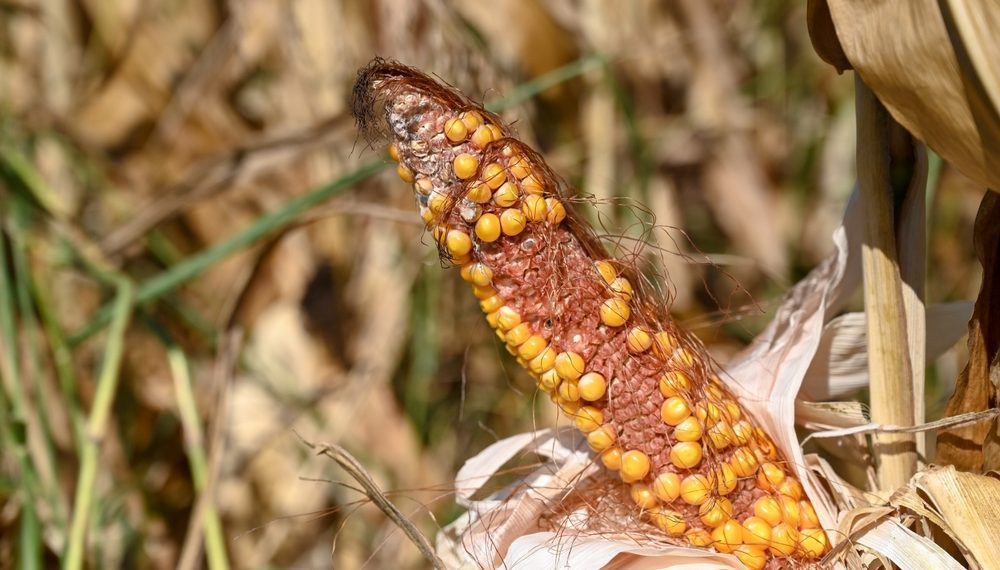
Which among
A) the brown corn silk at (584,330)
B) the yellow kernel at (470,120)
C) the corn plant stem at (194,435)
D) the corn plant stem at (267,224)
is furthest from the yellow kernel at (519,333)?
the corn plant stem at (194,435)

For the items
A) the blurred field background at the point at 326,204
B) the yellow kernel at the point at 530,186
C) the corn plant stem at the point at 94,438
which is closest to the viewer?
the yellow kernel at the point at 530,186

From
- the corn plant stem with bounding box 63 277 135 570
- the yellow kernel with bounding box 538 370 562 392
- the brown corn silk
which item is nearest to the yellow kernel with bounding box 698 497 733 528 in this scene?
the brown corn silk

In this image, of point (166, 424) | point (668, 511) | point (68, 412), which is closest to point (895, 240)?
point (668, 511)

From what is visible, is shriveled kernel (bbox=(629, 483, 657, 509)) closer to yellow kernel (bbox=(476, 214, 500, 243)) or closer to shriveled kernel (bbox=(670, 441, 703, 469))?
shriveled kernel (bbox=(670, 441, 703, 469))

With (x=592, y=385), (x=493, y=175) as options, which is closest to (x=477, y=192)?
(x=493, y=175)

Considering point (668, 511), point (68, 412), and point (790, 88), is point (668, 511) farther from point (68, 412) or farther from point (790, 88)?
point (790, 88)

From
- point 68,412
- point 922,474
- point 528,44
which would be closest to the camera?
point 922,474

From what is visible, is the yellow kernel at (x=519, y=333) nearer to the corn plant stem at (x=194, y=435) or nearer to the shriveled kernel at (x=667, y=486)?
the shriveled kernel at (x=667, y=486)
